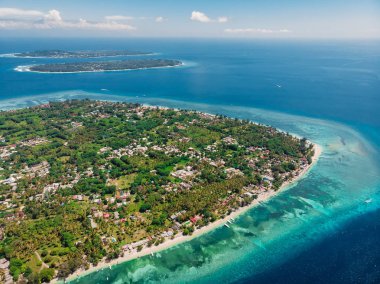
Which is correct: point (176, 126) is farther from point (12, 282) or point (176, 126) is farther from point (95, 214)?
point (12, 282)

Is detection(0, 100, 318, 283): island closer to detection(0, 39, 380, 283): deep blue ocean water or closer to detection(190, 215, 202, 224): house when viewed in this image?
detection(190, 215, 202, 224): house

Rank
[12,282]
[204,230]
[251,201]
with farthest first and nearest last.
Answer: [251,201] < [204,230] < [12,282]

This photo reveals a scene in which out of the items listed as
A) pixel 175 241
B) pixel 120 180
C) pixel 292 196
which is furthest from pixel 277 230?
pixel 120 180

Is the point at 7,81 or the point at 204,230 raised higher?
the point at 7,81

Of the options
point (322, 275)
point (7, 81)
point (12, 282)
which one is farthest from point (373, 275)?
point (7, 81)

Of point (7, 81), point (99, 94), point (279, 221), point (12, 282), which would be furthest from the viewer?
point (7, 81)

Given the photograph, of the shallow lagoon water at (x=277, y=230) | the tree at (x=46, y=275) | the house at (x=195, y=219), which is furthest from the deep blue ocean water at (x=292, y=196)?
the tree at (x=46, y=275)

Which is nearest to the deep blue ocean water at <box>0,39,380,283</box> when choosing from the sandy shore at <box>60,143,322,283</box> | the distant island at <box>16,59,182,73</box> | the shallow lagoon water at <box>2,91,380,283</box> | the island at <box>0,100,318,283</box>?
the shallow lagoon water at <box>2,91,380,283</box>
